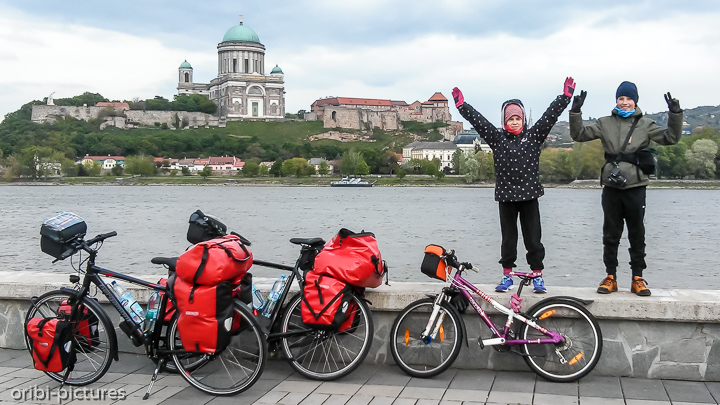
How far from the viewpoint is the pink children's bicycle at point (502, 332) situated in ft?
15.9

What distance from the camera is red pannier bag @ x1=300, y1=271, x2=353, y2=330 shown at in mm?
4836

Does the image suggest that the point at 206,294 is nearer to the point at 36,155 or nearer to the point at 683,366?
the point at 683,366

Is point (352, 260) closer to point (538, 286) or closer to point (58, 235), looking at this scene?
point (538, 286)

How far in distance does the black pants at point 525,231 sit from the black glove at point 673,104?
119 centimetres

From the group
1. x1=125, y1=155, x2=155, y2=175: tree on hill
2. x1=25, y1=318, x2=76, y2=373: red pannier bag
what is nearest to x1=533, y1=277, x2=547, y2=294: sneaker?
x1=25, y1=318, x2=76, y2=373: red pannier bag

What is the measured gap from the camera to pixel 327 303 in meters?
4.83

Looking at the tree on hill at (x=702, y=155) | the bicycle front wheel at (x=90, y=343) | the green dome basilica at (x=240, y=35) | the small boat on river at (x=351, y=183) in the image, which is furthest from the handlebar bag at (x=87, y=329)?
the green dome basilica at (x=240, y=35)

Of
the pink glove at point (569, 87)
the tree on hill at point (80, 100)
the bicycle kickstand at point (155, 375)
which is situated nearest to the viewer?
the bicycle kickstand at point (155, 375)

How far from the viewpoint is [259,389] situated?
4887mm

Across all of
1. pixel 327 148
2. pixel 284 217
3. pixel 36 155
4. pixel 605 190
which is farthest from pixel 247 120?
pixel 605 190

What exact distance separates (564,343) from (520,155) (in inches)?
58.2

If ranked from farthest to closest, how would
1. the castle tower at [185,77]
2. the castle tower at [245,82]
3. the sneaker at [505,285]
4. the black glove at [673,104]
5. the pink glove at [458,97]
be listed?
the castle tower at [185,77], the castle tower at [245,82], the pink glove at [458,97], the sneaker at [505,285], the black glove at [673,104]

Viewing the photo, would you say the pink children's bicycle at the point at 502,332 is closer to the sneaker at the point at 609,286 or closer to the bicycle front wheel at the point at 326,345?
→ the bicycle front wheel at the point at 326,345

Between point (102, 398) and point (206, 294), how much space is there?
102cm
